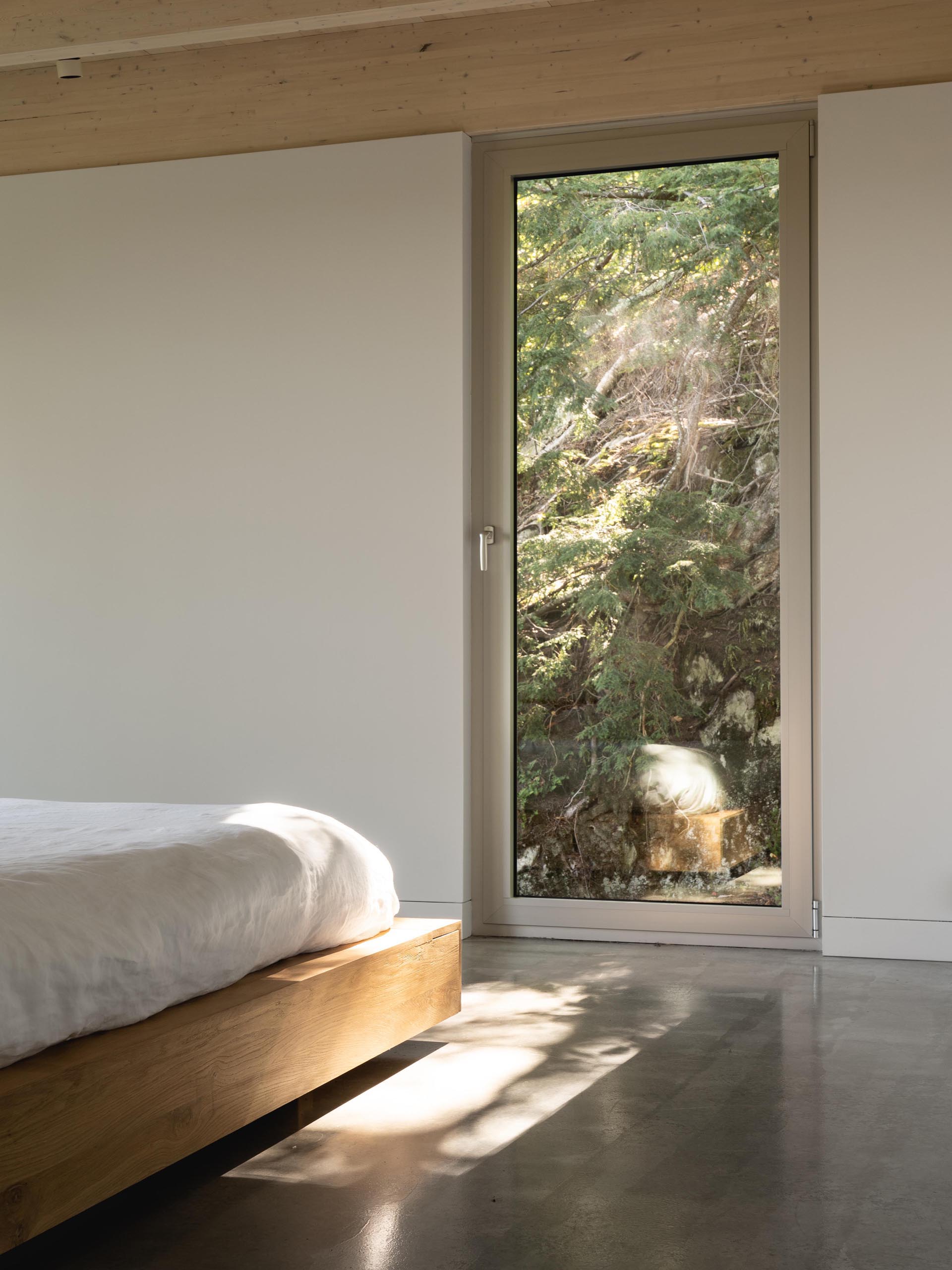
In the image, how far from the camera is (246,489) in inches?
182

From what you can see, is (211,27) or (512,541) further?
(512,541)

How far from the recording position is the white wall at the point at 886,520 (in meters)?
3.98

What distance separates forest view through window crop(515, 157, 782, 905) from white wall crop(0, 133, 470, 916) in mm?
288

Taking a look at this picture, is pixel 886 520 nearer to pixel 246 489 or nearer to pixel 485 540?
pixel 485 540

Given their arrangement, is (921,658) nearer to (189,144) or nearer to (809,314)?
(809,314)

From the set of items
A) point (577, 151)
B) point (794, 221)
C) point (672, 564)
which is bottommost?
point (672, 564)

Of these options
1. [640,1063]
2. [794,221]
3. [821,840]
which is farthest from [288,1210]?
[794,221]

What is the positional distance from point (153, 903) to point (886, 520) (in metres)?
2.81

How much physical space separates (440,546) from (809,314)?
4.82 feet

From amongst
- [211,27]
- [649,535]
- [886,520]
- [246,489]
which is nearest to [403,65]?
[211,27]

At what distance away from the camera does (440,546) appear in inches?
174

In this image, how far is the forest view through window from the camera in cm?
429

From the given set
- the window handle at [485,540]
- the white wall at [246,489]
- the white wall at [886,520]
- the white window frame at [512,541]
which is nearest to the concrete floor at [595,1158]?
the white wall at [886,520]

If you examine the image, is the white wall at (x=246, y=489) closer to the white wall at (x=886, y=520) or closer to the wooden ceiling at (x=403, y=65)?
the wooden ceiling at (x=403, y=65)
